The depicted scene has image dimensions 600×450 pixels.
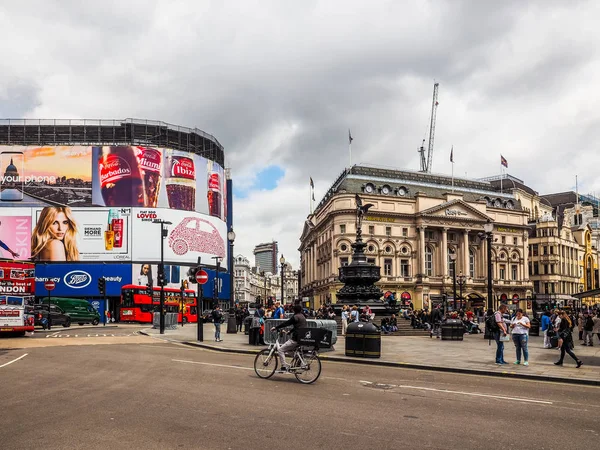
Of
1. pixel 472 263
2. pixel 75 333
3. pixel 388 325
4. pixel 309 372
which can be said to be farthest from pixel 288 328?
pixel 472 263

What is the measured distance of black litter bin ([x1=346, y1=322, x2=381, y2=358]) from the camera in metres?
18.2

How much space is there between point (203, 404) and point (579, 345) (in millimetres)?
20673

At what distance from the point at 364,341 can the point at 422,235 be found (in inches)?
2711

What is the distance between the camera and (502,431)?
8.09 meters

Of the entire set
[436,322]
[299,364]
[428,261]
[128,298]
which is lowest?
[436,322]

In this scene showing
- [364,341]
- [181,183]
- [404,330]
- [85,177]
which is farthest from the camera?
[181,183]

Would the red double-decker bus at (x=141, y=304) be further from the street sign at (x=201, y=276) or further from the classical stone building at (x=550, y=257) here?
the classical stone building at (x=550, y=257)

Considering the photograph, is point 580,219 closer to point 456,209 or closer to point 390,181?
point 456,209

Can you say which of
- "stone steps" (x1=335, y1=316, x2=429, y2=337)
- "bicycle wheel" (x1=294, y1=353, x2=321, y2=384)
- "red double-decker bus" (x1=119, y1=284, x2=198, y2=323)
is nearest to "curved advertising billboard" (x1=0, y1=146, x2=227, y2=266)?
"red double-decker bus" (x1=119, y1=284, x2=198, y2=323)

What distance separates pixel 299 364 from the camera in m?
12.6

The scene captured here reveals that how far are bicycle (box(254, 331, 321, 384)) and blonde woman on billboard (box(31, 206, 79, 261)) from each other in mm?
67321

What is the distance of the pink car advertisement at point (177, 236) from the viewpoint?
76062mm

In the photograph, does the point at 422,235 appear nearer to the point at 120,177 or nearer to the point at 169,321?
the point at 120,177

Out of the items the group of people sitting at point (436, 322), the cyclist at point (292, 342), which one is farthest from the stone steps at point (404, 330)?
the cyclist at point (292, 342)
